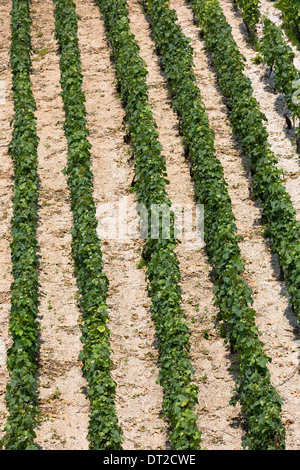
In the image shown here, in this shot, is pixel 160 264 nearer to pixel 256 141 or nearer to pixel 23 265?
pixel 23 265

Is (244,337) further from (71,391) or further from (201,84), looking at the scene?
(201,84)

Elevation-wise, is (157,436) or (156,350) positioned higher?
(156,350)

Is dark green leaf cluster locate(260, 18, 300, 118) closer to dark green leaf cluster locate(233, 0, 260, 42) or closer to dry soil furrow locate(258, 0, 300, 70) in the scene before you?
dark green leaf cluster locate(233, 0, 260, 42)

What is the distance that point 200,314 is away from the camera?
72.9 feet

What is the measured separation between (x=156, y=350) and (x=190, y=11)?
16811 millimetres

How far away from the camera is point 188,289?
22844mm

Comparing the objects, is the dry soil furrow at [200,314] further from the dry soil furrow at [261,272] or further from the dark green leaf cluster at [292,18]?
the dark green leaf cluster at [292,18]

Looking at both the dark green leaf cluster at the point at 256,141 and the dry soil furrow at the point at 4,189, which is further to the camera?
the dark green leaf cluster at the point at 256,141

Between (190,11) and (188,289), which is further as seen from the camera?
(190,11)

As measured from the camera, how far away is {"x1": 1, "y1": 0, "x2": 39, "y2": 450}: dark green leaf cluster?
1895 centimetres

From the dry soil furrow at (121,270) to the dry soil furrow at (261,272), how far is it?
2.78 metres

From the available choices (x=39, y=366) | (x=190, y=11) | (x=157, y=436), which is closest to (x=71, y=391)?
(x=39, y=366)

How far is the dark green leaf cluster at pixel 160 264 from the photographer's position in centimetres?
1875

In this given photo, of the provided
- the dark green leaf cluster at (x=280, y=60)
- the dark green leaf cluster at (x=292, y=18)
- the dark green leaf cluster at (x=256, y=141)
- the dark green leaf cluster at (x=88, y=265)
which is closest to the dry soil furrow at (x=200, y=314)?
the dark green leaf cluster at (x=256, y=141)
